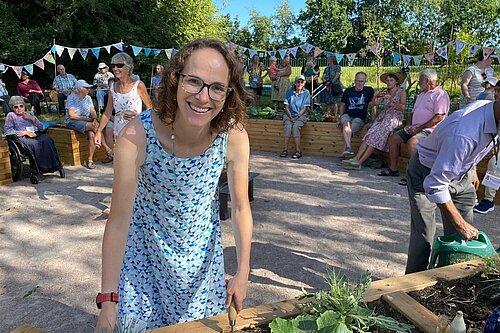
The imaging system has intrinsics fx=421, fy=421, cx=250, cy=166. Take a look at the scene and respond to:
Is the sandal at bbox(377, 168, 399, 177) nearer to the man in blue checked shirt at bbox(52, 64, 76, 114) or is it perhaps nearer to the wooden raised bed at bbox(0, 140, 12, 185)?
the wooden raised bed at bbox(0, 140, 12, 185)

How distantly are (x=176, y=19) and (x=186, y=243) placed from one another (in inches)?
839

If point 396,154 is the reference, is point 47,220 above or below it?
below

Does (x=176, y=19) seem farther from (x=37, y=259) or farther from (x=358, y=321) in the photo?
(x=358, y=321)

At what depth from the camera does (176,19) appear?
2125cm

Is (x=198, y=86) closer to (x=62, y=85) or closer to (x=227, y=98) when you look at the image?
(x=227, y=98)

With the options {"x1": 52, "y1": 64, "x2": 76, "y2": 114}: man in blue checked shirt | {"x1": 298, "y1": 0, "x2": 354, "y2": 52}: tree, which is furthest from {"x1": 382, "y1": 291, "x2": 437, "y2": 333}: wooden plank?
{"x1": 298, "y1": 0, "x2": 354, "y2": 52}: tree

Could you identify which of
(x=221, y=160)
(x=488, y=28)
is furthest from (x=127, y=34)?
(x=488, y=28)

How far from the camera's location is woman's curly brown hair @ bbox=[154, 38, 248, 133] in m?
1.45

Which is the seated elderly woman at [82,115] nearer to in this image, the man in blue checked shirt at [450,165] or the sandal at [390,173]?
the sandal at [390,173]

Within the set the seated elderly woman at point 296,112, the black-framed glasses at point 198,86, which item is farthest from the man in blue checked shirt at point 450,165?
the seated elderly woman at point 296,112

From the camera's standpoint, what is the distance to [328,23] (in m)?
66.8

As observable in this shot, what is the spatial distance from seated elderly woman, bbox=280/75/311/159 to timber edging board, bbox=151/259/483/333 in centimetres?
577

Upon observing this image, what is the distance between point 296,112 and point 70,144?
4048 mm

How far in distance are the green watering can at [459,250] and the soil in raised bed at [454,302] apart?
10.3 inches
